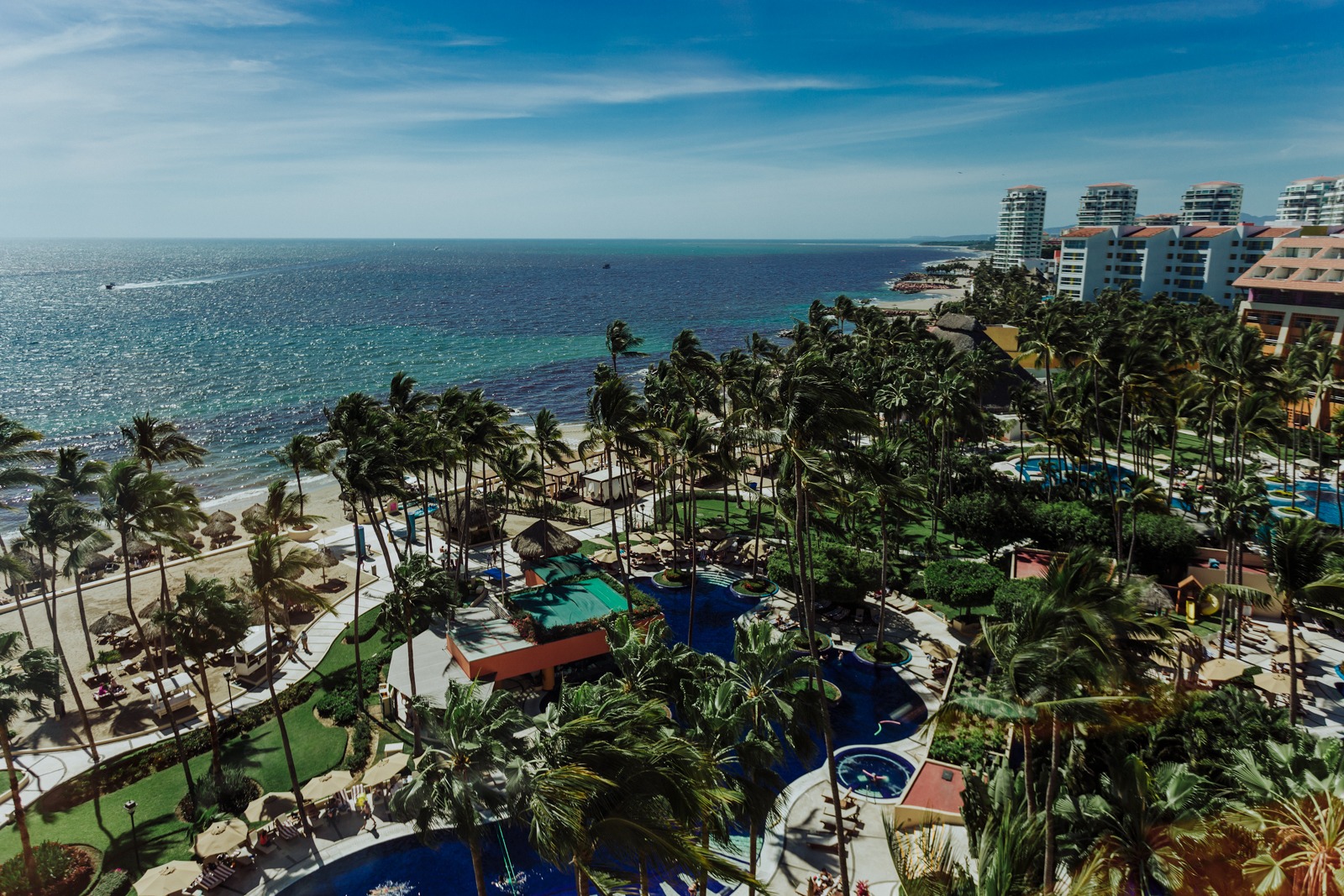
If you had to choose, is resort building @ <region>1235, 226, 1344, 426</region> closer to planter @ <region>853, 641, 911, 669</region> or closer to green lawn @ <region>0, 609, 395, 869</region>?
planter @ <region>853, 641, 911, 669</region>

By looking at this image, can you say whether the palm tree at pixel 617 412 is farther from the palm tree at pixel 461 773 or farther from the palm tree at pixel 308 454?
the palm tree at pixel 461 773

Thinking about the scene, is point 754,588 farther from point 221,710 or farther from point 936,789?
point 221,710

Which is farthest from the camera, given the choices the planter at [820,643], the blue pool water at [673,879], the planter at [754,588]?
the planter at [754,588]

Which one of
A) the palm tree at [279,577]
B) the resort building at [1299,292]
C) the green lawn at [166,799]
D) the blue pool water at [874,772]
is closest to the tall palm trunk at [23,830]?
the green lawn at [166,799]

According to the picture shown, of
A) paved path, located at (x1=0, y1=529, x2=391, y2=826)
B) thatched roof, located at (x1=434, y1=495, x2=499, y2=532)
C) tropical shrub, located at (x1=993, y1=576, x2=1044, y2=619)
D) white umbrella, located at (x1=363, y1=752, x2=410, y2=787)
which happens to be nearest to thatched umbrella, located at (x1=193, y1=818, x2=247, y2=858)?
white umbrella, located at (x1=363, y1=752, x2=410, y2=787)

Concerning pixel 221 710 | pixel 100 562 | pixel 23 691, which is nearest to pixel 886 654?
pixel 221 710

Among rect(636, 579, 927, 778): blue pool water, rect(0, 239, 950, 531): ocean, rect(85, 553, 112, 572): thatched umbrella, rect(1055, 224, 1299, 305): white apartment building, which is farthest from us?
rect(1055, 224, 1299, 305): white apartment building
